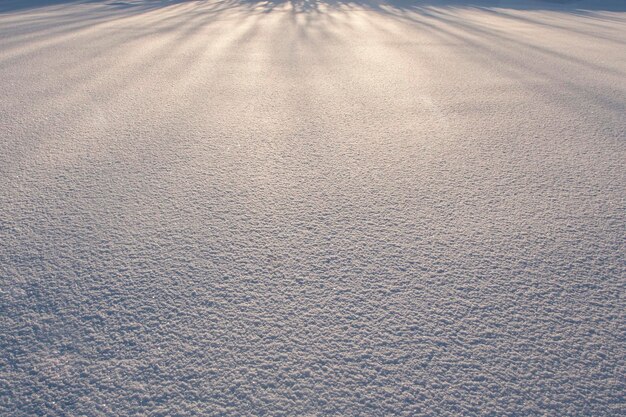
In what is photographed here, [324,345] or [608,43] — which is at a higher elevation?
[608,43]

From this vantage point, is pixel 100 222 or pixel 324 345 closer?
pixel 324 345

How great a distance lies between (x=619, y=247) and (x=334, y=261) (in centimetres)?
150

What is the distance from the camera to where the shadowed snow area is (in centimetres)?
163

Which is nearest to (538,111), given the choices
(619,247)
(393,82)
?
(393,82)

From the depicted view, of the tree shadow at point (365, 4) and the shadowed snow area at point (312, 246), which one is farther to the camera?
the tree shadow at point (365, 4)

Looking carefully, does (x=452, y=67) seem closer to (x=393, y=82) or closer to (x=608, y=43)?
(x=393, y=82)

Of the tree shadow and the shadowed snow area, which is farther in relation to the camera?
the tree shadow

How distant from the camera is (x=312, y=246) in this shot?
2.35m

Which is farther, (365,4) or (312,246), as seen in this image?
(365,4)

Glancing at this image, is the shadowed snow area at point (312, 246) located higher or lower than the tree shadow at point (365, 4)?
lower

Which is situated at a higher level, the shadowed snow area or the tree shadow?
the tree shadow

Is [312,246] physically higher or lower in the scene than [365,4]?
lower

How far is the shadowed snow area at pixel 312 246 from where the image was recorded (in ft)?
5.34

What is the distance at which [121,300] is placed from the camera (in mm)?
1983
